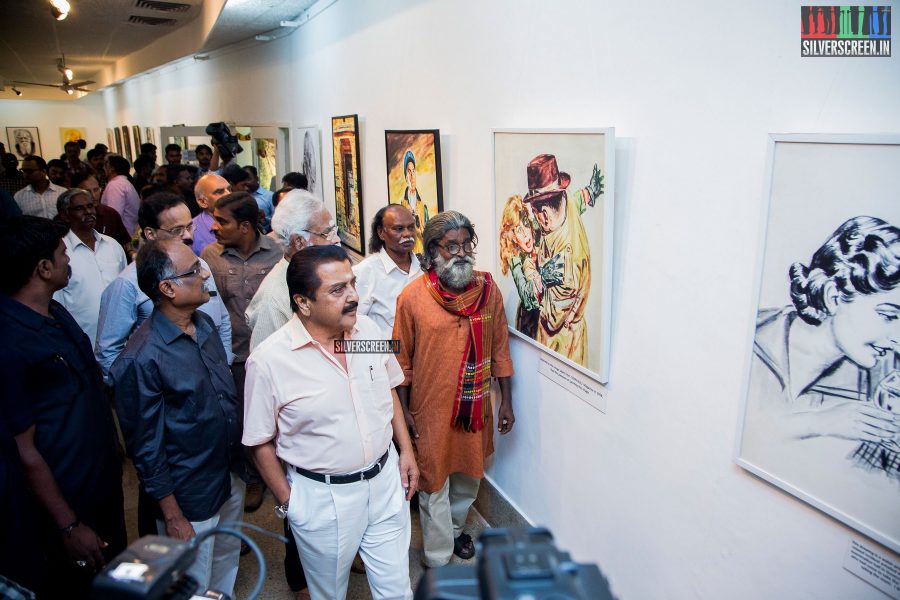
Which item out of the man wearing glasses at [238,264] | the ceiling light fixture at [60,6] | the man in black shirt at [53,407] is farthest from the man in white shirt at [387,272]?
the ceiling light fixture at [60,6]

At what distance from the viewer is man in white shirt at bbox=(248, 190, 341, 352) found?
2932 mm

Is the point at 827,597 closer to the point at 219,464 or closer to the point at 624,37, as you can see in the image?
the point at 624,37

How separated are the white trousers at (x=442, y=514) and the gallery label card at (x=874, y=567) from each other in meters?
1.98

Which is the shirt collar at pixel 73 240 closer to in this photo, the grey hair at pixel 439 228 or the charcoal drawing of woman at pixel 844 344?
the grey hair at pixel 439 228

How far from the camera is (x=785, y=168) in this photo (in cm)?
155

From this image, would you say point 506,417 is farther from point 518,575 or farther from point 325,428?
point 518,575

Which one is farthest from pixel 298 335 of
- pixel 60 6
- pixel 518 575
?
pixel 60 6

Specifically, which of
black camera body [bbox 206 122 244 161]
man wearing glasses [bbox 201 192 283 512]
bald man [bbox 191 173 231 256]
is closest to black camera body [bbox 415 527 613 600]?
man wearing glasses [bbox 201 192 283 512]

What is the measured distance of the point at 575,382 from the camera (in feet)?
8.75

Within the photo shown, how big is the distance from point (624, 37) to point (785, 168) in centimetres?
89

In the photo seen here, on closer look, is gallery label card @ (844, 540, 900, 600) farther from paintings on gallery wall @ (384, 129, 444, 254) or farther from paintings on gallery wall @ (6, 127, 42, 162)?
paintings on gallery wall @ (6, 127, 42, 162)

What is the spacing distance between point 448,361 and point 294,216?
1268 millimetres

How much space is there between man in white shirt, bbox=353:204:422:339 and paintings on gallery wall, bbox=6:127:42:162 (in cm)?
2820

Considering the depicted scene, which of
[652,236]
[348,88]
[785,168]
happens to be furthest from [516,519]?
[348,88]
